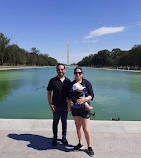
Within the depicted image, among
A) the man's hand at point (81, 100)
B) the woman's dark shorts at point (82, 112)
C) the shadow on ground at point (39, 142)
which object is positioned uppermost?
the man's hand at point (81, 100)

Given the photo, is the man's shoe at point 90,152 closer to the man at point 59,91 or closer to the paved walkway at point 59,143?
the paved walkway at point 59,143

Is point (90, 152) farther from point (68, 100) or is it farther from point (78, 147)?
point (68, 100)

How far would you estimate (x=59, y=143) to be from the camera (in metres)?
3.84

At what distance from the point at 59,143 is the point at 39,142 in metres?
0.49

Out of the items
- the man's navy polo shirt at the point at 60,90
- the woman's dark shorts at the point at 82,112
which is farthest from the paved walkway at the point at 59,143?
the man's navy polo shirt at the point at 60,90

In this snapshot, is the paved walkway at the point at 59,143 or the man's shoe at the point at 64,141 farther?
the man's shoe at the point at 64,141

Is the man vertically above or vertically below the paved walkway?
above

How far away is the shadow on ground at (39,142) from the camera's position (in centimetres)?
363

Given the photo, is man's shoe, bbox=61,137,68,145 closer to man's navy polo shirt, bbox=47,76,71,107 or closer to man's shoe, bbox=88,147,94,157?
man's shoe, bbox=88,147,94,157

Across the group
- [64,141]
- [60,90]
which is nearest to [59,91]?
[60,90]

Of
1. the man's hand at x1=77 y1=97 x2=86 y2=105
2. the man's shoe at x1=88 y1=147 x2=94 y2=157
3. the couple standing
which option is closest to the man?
Result: the couple standing

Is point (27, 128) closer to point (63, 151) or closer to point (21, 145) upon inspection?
point (21, 145)

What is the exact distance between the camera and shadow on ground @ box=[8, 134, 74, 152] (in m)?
3.63

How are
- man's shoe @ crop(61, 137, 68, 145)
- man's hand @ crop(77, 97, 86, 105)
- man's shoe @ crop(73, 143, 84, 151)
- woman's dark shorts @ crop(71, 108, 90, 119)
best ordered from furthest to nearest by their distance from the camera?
man's shoe @ crop(61, 137, 68, 145), man's shoe @ crop(73, 143, 84, 151), woman's dark shorts @ crop(71, 108, 90, 119), man's hand @ crop(77, 97, 86, 105)
